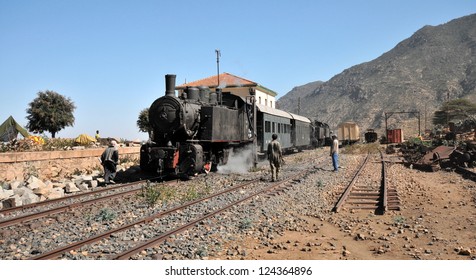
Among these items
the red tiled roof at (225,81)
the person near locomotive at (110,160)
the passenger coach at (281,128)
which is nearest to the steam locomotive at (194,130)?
the person near locomotive at (110,160)

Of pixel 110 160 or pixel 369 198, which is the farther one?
pixel 110 160

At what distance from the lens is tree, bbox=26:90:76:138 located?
111ft

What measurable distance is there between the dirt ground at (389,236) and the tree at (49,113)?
103 ft

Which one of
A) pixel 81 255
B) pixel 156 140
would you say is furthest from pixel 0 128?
pixel 81 255

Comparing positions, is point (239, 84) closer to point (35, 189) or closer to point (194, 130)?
point (194, 130)

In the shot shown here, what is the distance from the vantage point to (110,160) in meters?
13.2

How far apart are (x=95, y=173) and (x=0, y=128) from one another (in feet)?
39.3

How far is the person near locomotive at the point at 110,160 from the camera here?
13.1 metres

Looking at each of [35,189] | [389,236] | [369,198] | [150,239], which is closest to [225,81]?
[35,189]

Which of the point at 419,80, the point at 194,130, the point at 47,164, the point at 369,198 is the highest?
the point at 419,80

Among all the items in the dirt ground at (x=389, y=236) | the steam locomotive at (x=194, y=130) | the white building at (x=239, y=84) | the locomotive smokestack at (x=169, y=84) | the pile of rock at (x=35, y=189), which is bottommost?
the dirt ground at (x=389, y=236)

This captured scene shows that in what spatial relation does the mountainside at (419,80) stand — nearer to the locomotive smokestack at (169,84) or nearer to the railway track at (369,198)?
the railway track at (369,198)

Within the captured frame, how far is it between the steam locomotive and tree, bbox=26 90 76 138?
22245mm

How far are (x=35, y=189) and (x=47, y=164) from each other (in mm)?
3254
